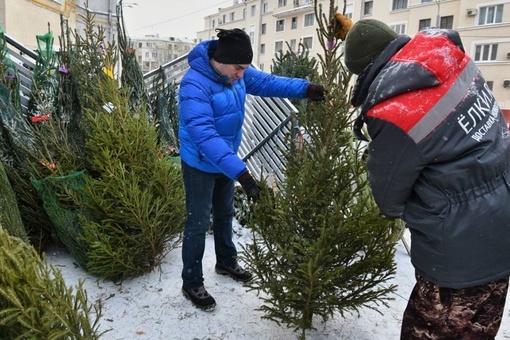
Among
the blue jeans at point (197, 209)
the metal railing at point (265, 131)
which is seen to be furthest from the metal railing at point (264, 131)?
the blue jeans at point (197, 209)

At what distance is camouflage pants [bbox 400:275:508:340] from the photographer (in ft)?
5.29

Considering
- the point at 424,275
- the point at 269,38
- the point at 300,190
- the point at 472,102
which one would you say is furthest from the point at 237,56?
the point at 269,38

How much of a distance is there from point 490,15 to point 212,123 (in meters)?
28.4

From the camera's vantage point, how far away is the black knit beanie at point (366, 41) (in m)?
1.67

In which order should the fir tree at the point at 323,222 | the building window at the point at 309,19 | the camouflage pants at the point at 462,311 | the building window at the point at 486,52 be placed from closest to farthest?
the camouflage pants at the point at 462,311 → the fir tree at the point at 323,222 → the building window at the point at 486,52 → the building window at the point at 309,19

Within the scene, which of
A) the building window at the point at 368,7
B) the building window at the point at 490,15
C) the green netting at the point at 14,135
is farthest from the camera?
the building window at the point at 368,7

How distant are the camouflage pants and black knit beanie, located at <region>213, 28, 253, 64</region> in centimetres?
Answer: 166

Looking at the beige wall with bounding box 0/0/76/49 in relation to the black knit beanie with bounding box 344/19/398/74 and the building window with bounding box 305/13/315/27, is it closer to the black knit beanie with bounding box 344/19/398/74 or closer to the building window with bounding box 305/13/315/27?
the black knit beanie with bounding box 344/19/398/74

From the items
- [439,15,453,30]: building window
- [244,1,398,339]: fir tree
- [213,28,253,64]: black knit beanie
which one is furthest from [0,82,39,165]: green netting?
[439,15,453,30]: building window

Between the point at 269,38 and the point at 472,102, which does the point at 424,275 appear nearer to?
the point at 472,102

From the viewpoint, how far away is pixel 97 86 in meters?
3.37

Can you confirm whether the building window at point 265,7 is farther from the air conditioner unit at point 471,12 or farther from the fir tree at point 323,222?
the fir tree at point 323,222

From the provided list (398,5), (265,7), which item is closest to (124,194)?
(398,5)

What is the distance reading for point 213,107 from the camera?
101 inches
